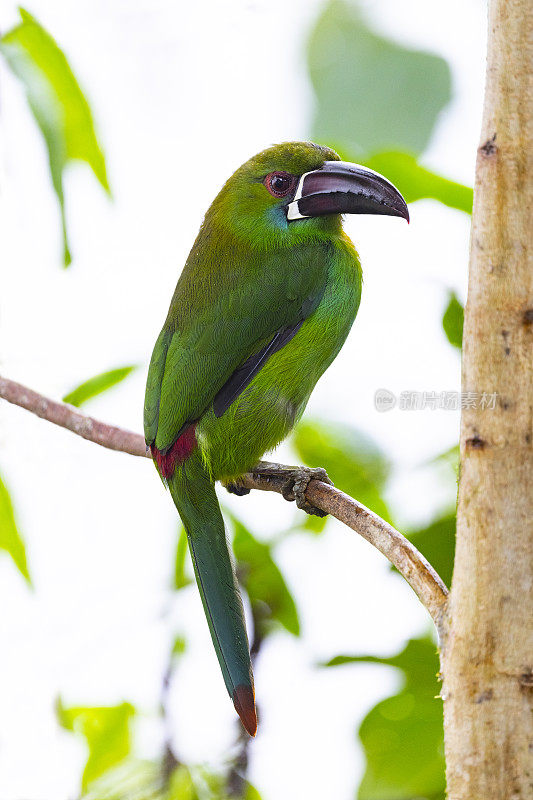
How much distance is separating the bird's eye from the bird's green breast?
250 millimetres

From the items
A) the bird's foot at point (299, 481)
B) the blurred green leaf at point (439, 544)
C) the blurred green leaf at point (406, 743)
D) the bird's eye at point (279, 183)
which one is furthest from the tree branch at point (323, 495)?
the bird's eye at point (279, 183)

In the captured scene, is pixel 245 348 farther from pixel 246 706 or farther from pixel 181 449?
pixel 246 706

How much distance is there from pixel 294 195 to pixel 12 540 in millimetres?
983

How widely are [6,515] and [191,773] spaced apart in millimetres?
631

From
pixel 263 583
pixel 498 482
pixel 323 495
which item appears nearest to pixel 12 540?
pixel 263 583

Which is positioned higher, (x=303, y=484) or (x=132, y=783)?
(x=303, y=484)

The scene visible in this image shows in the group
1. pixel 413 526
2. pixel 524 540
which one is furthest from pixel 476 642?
pixel 413 526

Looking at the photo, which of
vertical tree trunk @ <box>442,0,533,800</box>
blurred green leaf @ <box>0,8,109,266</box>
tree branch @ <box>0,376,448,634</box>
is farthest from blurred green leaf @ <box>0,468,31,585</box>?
vertical tree trunk @ <box>442,0,533,800</box>

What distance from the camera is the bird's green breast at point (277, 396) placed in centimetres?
184

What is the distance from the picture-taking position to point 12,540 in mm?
1789

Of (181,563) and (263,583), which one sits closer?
(263,583)

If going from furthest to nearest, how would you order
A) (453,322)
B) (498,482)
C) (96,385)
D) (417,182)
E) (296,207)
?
(296,207)
(96,385)
(417,182)
(453,322)
(498,482)

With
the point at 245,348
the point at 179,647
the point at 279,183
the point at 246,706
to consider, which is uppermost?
the point at 279,183

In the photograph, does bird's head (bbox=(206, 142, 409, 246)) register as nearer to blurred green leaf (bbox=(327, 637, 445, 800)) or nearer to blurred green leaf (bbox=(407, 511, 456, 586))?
blurred green leaf (bbox=(407, 511, 456, 586))
